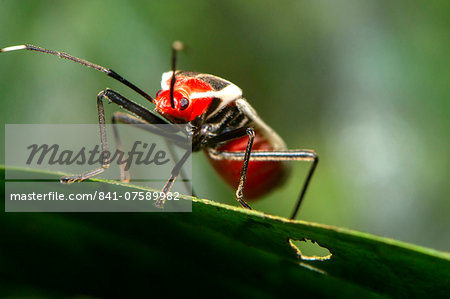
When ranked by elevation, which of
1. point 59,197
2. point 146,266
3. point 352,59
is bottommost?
point 146,266

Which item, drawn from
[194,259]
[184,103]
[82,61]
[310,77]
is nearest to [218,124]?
[184,103]

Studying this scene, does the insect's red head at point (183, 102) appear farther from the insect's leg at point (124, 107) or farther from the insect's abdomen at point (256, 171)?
the insect's abdomen at point (256, 171)

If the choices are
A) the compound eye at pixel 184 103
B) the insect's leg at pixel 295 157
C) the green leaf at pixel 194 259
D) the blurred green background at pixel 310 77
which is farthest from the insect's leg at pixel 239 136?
the green leaf at pixel 194 259

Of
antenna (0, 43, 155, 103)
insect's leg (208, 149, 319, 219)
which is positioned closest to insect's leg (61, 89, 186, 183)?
antenna (0, 43, 155, 103)

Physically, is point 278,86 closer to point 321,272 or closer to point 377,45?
point 377,45

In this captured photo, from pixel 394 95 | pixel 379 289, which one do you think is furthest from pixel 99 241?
pixel 394 95
